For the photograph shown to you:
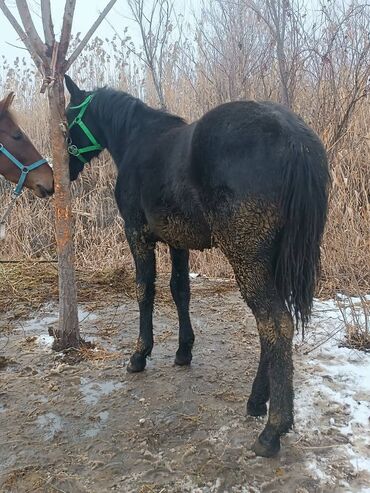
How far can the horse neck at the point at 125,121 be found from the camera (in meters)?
3.28

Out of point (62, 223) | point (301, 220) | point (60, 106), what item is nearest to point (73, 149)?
point (60, 106)

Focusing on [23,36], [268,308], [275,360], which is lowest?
[275,360]

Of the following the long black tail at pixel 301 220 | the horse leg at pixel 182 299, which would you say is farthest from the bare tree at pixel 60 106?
the long black tail at pixel 301 220

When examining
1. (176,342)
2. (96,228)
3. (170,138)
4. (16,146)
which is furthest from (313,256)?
(96,228)

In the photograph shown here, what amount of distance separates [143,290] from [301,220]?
1.47 m

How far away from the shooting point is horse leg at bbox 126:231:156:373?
3.29 metres

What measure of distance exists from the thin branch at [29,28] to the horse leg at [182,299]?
5.62 ft

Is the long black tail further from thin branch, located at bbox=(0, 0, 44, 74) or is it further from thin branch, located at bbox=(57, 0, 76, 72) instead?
thin branch, located at bbox=(0, 0, 44, 74)

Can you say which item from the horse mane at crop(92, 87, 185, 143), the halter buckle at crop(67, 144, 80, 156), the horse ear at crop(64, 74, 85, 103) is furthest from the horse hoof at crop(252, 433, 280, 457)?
the horse ear at crop(64, 74, 85, 103)

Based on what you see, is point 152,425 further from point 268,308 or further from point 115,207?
point 115,207

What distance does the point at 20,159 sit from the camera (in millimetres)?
3734

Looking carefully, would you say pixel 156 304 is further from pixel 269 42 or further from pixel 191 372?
pixel 269 42

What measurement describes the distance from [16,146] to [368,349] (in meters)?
3.19

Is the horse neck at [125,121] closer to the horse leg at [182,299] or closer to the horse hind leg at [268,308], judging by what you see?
the horse leg at [182,299]
